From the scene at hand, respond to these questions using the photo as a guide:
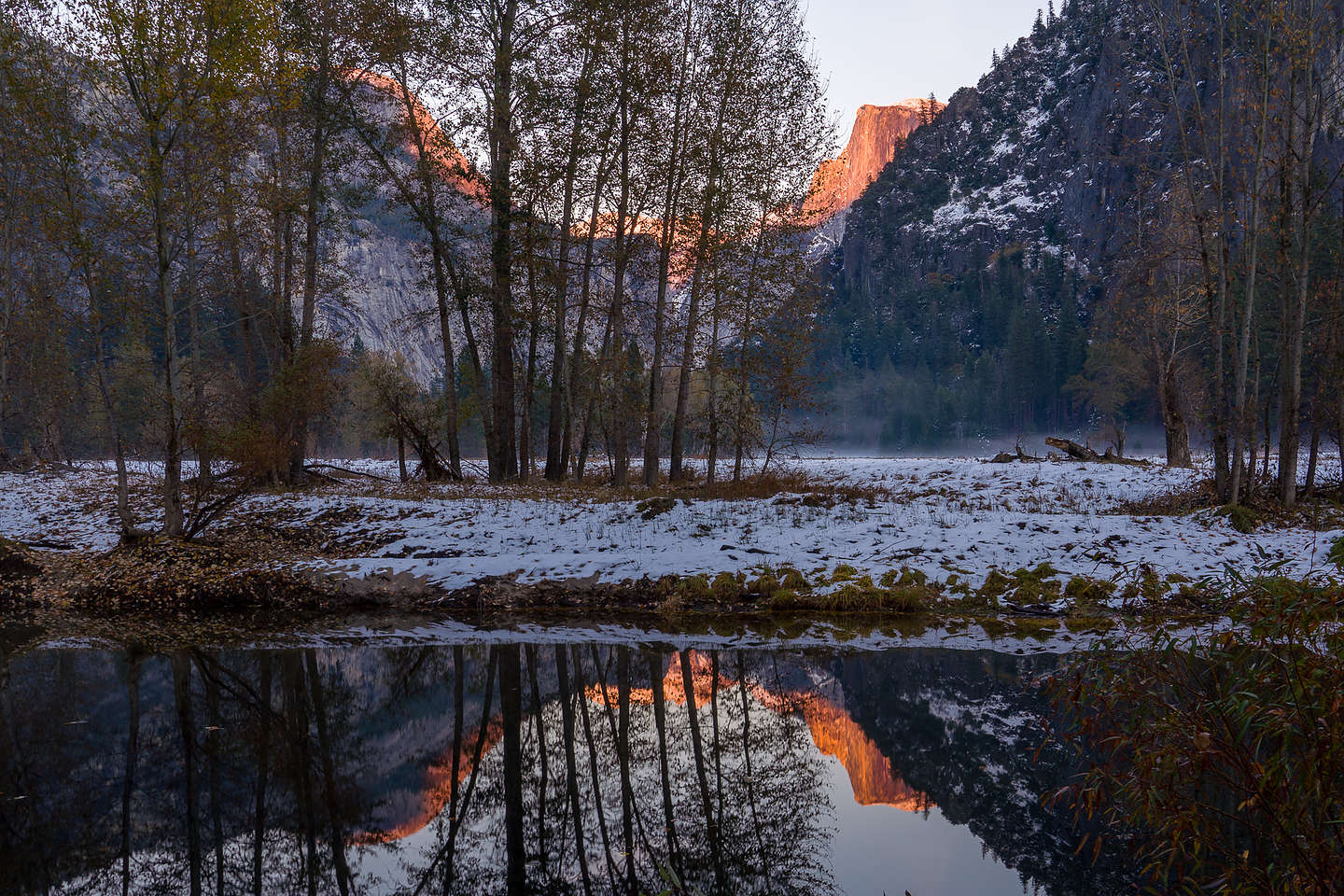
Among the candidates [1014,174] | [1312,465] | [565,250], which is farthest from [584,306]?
[1014,174]

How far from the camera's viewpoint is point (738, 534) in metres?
15.2

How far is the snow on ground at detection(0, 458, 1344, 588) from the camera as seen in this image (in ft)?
44.1

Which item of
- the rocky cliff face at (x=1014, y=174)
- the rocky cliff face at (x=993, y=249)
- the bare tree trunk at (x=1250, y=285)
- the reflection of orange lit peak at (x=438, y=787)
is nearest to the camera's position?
the reflection of orange lit peak at (x=438, y=787)

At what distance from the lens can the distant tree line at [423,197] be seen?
48.8 feet

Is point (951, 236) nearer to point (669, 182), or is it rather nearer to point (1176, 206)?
point (1176, 206)

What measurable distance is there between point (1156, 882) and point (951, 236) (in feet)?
546

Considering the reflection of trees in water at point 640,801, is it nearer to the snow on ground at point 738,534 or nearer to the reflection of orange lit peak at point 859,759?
the reflection of orange lit peak at point 859,759

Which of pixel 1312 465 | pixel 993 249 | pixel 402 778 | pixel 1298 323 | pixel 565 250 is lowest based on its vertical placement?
pixel 402 778

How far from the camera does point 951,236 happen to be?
510 feet

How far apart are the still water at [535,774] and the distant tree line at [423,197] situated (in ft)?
28.6

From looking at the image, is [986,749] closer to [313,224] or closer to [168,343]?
[168,343]

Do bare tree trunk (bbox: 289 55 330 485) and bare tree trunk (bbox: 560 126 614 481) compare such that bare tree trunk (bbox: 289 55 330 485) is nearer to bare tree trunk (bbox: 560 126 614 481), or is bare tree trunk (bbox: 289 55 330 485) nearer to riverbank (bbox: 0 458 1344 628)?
riverbank (bbox: 0 458 1344 628)

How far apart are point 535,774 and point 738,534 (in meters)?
9.19

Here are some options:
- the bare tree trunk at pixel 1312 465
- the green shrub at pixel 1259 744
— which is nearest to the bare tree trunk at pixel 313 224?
the green shrub at pixel 1259 744
